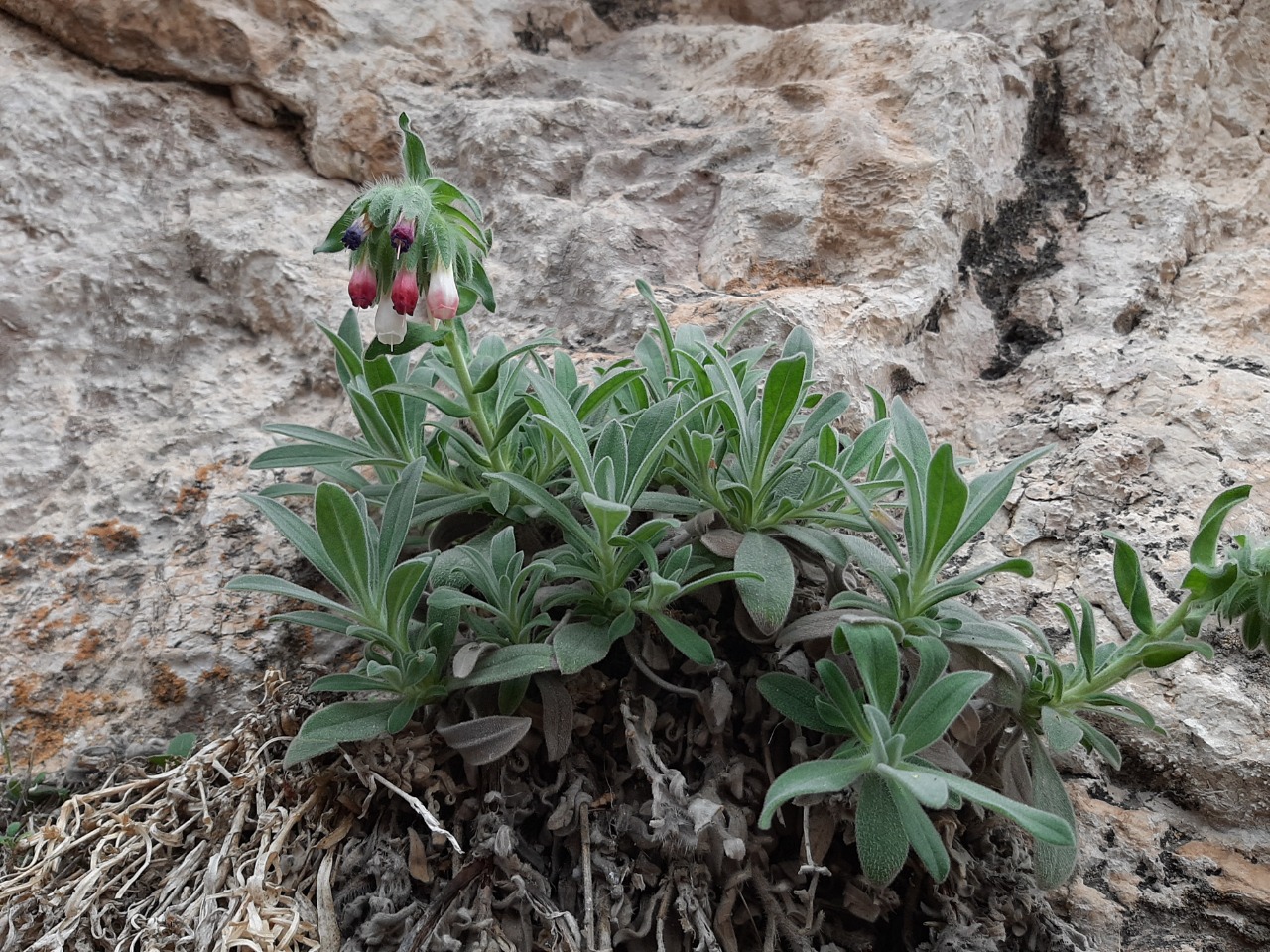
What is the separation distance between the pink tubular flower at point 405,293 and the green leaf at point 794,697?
2.73 feet

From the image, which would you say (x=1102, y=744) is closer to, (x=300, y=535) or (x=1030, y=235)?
(x=300, y=535)

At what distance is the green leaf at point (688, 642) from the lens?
4.49 ft

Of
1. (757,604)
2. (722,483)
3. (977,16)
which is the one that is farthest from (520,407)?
(977,16)

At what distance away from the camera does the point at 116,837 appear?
4.65 feet

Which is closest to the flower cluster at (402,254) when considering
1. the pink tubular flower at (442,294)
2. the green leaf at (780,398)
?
the pink tubular flower at (442,294)

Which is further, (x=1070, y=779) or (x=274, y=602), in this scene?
(x=274, y=602)

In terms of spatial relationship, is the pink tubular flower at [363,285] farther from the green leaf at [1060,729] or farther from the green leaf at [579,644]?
the green leaf at [1060,729]

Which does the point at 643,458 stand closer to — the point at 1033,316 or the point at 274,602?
the point at 274,602

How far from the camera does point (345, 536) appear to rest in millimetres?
1312

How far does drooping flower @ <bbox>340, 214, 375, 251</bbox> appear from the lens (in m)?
1.40

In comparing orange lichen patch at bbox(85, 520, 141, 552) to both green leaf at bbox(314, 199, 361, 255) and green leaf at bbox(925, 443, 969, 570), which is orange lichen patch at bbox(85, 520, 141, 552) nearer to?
green leaf at bbox(314, 199, 361, 255)

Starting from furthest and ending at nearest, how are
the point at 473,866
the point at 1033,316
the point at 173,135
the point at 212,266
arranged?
the point at 173,135
the point at 212,266
the point at 1033,316
the point at 473,866

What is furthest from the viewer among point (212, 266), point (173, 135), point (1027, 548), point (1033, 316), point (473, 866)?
point (173, 135)

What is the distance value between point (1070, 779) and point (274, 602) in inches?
63.5
